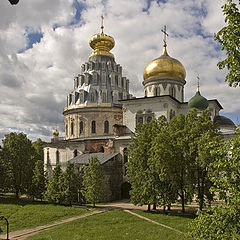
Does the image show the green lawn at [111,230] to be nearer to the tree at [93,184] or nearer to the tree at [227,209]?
the tree at [93,184]

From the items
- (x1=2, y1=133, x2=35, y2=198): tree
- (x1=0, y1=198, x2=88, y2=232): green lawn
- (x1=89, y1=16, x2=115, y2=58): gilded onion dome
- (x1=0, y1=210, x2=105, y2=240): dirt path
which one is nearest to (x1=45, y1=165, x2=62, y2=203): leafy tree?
(x1=0, y1=198, x2=88, y2=232): green lawn

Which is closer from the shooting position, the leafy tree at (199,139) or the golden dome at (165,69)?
the leafy tree at (199,139)

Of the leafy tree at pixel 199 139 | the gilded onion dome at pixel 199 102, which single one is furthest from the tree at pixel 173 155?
the gilded onion dome at pixel 199 102

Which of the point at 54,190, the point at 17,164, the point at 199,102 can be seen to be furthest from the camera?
the point at 199,102

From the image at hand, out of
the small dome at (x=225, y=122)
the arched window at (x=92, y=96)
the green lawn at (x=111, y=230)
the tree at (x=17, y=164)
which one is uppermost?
the arched window at (x=92, y=96)

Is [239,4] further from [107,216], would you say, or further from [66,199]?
[66,199]

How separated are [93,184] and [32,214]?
514cm

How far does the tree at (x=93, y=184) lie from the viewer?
2212 centimetres

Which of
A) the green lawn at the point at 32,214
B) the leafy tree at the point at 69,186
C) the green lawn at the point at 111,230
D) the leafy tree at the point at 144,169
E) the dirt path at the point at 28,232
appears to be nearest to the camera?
the green lawn at the point at 111,230

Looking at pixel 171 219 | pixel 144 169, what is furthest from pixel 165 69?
pixel 171 219

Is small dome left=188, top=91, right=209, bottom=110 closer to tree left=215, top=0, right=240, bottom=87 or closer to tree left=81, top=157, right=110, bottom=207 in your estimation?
tree left=81, top=157, right=110, bottom=207

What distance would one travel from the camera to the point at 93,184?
22531 millimetres

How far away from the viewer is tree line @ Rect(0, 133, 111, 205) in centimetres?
2267

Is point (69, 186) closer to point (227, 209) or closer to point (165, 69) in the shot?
point (227, 209)
